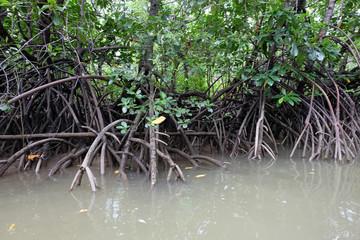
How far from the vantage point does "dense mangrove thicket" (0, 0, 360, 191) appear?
8.45 feet

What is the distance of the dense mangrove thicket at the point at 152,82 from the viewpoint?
2574mm

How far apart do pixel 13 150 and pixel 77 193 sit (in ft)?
4.86

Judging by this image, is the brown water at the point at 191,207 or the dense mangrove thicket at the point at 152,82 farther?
the dense mangrove thicket at the point at 152,82

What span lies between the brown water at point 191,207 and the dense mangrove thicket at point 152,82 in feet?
0.68

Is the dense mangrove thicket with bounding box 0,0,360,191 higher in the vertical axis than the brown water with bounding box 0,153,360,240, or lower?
higher

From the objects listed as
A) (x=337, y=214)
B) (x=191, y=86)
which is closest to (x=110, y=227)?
(x=337, y=214)

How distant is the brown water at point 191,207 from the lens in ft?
4.46

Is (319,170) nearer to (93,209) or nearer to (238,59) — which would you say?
(238,59)

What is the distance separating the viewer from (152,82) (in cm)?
298

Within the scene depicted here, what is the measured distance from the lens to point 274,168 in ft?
8.93

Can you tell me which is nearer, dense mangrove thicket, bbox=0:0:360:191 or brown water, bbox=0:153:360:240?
brown water, bbox=0:153:360:240

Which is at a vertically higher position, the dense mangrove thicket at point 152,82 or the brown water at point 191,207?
the dense mangrove thicket at point 152,82

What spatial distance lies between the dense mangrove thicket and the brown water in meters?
0.21

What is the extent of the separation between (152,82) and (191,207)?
166 centimetres
